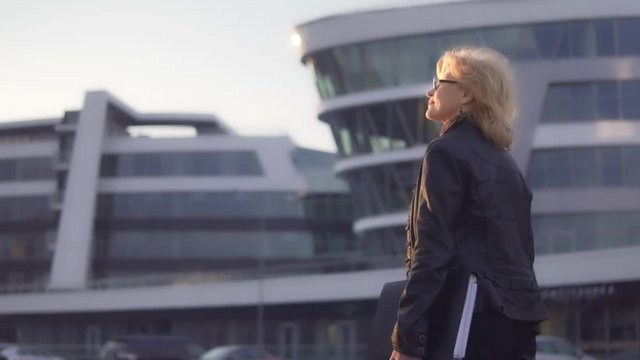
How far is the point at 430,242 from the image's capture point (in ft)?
12.2

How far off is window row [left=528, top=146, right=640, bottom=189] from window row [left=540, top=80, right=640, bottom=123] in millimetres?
1432

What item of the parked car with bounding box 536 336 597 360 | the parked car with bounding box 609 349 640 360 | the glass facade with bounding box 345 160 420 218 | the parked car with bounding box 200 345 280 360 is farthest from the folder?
the glass facade with bounding box 345 160 420 218

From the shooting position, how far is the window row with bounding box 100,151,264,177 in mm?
75000

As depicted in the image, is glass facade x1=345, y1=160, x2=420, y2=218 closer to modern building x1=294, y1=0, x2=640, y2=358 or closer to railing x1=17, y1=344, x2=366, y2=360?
modern building x1=294, y1=0, x2=640, y2=358

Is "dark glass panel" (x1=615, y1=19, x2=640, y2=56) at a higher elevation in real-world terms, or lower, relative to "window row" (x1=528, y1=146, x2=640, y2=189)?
higher

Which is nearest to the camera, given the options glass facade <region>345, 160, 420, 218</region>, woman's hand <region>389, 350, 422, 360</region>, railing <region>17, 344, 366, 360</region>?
woman's hand <region>389, 350, 422, 360</region>

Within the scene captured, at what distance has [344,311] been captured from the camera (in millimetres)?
61438

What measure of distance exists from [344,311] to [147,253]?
59.4 ft

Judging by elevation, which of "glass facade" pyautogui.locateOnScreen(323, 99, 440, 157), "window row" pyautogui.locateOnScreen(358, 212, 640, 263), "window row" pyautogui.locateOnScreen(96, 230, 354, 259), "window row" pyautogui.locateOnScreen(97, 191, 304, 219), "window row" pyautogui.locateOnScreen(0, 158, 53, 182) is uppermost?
"window row" pyautogui.locateOnScreen(0, 158, 53, 182)

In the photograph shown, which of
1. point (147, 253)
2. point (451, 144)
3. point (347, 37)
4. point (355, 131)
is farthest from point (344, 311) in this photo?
point (451, 144)

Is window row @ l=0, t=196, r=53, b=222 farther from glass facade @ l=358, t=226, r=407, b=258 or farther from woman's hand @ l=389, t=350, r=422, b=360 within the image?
woman's hand @ l=389, t=350, r=422, b=360

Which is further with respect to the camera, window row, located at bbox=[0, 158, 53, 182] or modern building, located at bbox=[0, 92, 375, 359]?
window row, located at bbox=[0, 158, 53, 182]

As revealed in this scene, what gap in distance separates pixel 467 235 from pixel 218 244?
71825 mm

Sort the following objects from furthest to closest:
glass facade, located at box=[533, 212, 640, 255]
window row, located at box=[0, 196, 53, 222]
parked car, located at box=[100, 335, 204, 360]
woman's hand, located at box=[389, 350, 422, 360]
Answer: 1. window row, located at box=[0, 196, 53, 222]
2. glass facade, located at box=[533, 212, 640, 255]
3. parked car, located at box=[100, 335, 204, 360]
4. woman's hand, located at box=[389, 350, 422, 360]
